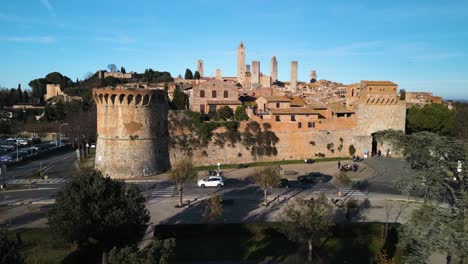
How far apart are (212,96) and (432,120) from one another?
88.6ft

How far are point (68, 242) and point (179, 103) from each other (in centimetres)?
3431

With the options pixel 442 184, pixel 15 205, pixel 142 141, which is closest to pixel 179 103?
pixel 142 141

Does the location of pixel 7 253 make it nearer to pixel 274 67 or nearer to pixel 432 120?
pixel 432 120

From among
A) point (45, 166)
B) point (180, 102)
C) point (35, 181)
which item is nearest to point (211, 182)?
point (35, 181)

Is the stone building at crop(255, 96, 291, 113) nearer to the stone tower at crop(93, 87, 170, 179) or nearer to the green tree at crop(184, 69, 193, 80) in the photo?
the stone tower at crop(93, 87, 170, 179)

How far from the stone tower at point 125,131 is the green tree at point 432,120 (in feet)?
103

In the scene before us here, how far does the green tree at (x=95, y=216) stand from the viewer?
49.9ft

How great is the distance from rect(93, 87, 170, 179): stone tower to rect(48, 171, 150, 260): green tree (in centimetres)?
1540

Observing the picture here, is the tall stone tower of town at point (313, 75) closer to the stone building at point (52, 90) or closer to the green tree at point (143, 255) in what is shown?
the stone building at point (52, 90)

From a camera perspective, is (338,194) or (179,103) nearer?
(338,194)

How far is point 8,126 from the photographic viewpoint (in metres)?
61.8

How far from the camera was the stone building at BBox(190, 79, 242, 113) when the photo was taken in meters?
46.1

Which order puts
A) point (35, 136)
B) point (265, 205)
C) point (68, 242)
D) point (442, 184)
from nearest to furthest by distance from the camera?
point (442, 184)
point (68, 242)
point (265, 205)
point (35, 136)

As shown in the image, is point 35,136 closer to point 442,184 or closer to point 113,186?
point 113,186
